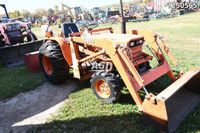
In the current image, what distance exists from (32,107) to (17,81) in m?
1.69

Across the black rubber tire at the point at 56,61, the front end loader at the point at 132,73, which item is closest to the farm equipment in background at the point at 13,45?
the front end loader at the point at 132,73

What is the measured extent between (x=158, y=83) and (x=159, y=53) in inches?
32.7

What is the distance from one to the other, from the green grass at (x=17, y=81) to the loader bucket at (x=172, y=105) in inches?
126

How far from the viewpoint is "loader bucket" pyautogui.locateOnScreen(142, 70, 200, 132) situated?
231cm

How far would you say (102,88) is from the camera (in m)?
3.30

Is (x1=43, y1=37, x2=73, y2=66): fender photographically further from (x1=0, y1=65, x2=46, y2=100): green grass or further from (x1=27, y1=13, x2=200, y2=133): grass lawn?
(x1=0, y1=65, x2=46, y2=100): green grass

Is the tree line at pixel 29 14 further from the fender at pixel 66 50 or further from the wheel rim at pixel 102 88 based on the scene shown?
the wheel rim at pixel 102 88

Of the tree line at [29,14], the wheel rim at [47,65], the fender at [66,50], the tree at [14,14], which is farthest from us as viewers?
the tree line at [29,14]

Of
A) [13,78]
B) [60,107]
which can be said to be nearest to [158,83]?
[60,107]

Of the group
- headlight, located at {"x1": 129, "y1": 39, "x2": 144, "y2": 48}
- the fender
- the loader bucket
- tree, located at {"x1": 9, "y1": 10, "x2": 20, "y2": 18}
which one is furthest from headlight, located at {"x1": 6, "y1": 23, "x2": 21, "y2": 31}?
tree, located at {"x1": 9, "y1": 10, "x2": 20, "y2": 18}

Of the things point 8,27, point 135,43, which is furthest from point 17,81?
point 8,27

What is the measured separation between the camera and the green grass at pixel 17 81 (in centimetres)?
416

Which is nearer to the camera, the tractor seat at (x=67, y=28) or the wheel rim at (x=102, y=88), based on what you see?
the wheel rim at (x=102, y=88)

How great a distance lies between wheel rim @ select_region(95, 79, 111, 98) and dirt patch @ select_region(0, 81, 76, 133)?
865mm
